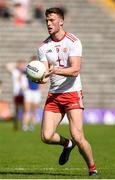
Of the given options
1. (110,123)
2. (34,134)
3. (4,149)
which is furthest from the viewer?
(110,123)

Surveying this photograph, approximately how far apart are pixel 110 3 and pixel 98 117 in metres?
6.18

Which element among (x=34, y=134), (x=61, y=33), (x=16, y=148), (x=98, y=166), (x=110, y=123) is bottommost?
(x=110, y=123)

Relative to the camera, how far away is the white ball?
37.1 feet

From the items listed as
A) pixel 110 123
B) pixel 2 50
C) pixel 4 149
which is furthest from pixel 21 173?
pixel 2 50

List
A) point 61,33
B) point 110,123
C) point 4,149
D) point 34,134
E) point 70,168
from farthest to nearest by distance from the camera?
point 110,123, point 34,134, point 4,149, point 70,168, point 61,33

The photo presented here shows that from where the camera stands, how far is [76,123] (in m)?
11.5

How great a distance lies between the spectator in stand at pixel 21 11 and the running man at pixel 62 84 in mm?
21088

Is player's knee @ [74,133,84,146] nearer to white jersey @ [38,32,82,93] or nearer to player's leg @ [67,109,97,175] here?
player's leg @ [67,109,97,175]

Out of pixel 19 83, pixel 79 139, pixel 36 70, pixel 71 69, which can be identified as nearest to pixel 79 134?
pixel 79 139

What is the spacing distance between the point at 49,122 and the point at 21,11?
21661mm

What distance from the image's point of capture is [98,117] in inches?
1162

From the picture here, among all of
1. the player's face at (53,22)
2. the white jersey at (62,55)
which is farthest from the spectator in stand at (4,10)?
the player's face at (53,22)

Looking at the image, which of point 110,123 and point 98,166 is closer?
point 98,166

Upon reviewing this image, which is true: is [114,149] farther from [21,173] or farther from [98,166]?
[21,173]
